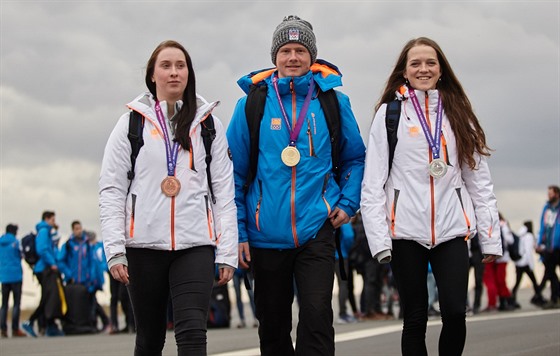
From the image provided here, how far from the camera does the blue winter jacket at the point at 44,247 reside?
19266mm

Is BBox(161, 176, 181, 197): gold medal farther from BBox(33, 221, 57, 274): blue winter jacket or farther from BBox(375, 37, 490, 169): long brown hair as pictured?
BBox(33, 221, 57, 274): blue winter jacket

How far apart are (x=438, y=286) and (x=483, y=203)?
0.66 metres

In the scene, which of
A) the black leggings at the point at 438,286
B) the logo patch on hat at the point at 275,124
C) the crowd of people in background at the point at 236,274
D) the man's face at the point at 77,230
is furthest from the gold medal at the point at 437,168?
the man's face at the point at 77,230

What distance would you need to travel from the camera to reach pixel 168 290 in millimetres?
6215

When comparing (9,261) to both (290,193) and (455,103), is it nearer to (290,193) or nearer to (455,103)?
(290,193)

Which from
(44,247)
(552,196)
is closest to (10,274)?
(44,247)

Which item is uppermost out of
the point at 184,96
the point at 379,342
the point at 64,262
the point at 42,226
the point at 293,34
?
the point at 42,226

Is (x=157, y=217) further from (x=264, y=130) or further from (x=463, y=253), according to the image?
(x=463, y=253)

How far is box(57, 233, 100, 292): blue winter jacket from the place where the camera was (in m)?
20.3

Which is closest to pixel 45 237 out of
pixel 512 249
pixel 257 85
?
pixel 512 249

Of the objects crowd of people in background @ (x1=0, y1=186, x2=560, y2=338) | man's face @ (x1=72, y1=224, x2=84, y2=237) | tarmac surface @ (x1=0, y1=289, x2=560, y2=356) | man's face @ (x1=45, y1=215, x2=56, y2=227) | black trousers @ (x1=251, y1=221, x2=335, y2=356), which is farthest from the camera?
man's face @ (x1=72, y1=224, x2=84, y2=237)

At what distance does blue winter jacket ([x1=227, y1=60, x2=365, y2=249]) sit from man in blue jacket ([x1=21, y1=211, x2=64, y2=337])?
1315 cm

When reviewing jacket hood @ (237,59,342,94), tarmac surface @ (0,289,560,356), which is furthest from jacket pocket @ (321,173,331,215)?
tarmac surface @ (0,289,560,356)

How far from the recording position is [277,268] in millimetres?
6562
